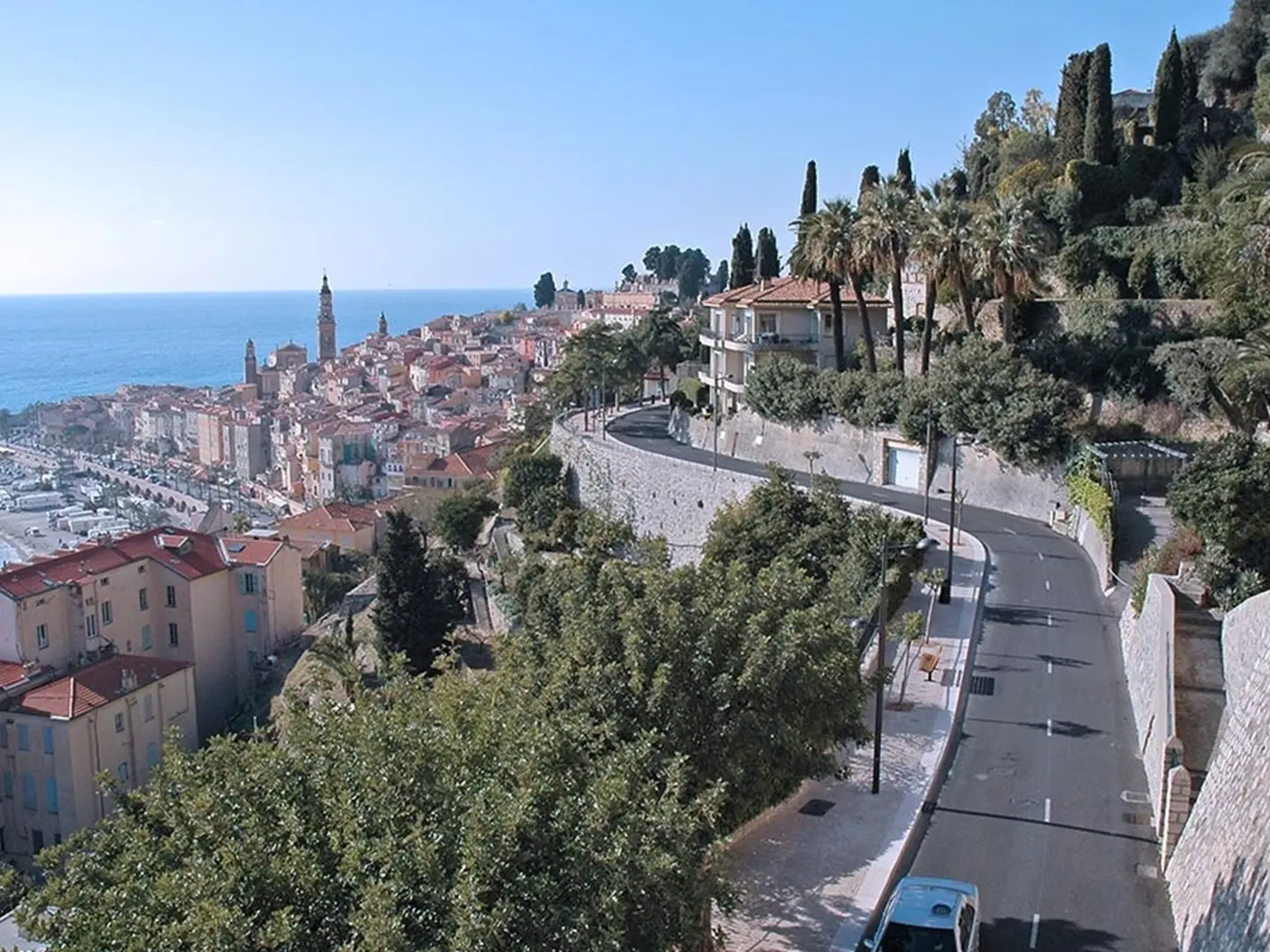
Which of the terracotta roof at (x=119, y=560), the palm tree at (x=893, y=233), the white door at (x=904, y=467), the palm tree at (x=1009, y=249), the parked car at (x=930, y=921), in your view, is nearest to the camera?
the parked car at (x=930, y=921)

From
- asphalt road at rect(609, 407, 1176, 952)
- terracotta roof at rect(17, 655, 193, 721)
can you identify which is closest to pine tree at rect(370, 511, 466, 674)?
terracotta roof at rect(17, 655, 193, 721)

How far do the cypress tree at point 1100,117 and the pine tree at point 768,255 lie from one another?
2347 cm

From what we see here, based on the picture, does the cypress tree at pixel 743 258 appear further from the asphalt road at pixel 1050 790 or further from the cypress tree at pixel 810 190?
the asphalt road at pixel 1050 790

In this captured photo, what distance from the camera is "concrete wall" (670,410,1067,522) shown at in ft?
126

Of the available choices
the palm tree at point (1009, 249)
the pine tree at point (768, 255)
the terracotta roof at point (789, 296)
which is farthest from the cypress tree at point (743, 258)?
the palm tree at point (1009, 249)

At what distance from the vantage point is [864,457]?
44.0 meters

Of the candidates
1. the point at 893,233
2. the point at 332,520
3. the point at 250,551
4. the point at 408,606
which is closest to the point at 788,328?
the point at 893,233

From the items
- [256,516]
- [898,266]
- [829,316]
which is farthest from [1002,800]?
[256,516]

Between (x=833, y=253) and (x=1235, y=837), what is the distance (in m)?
34.5

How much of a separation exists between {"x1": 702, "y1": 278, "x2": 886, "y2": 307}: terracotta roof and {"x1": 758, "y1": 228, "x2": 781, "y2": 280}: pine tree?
15382 mm

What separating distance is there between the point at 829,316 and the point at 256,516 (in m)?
91.7

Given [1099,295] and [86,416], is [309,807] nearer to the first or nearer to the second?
[1099,295]

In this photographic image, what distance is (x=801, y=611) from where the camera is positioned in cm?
1853

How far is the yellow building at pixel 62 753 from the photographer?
37.1 meters
